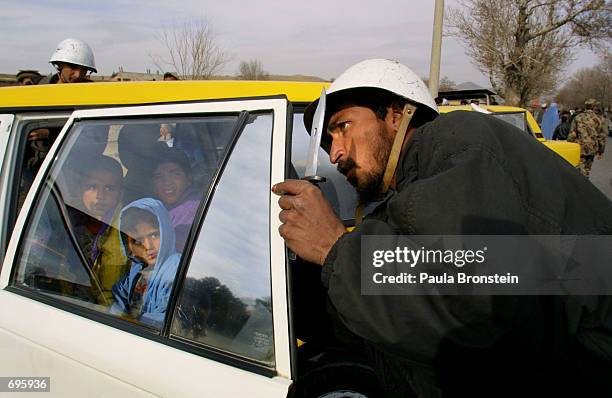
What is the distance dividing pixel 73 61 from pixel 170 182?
3.48 metres

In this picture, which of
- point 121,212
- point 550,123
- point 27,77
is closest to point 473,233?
point 121,212

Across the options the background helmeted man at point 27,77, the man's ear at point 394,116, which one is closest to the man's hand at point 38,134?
the man's ear at point 394,116

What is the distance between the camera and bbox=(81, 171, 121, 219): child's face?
1.86 m

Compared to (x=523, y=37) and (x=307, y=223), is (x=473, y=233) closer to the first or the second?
(x=307, y=223)

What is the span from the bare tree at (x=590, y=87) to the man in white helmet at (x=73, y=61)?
1679 inches

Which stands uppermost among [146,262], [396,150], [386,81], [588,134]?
→ [588,134]

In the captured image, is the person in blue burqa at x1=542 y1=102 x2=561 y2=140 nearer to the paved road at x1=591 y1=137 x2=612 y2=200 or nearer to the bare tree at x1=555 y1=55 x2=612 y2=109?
the paved road at x1=591 y1=137 x2=612 y2=200

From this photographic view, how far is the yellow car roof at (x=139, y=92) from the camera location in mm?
2139

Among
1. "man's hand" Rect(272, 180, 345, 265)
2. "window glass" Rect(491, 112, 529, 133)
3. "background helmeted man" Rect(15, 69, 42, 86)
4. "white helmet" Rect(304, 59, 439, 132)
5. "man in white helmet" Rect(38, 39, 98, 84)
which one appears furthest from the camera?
"background helmeted man" Rect(15, 69, 42, 86)

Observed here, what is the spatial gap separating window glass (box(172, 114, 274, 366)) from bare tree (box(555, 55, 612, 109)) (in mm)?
44435

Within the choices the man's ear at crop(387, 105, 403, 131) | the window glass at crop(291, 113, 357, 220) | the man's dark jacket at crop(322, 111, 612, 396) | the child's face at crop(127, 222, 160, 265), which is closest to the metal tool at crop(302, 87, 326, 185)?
the man's dark jacket at crop(322, 111, 612, 396)

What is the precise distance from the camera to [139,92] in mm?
2449

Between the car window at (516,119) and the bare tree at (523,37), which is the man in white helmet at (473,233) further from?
the bare tree at (523,37)

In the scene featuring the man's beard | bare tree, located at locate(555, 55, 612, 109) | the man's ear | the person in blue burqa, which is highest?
bare tree, located at locate(555, 55, 612, 109)
